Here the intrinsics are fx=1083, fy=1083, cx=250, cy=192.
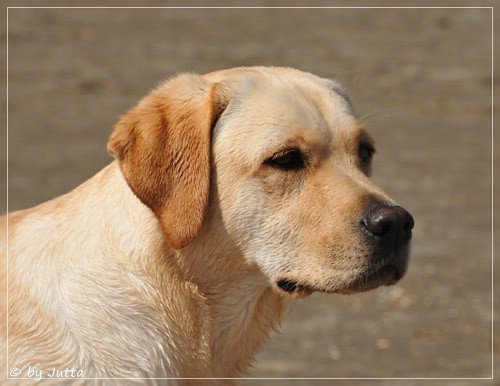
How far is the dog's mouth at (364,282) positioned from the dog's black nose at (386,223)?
0.11m

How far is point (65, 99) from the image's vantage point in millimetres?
14625

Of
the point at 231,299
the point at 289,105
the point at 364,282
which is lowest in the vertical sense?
the point at 231,299

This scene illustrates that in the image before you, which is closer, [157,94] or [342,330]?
[157,94]

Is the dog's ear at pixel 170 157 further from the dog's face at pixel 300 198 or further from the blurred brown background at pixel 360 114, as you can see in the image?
the blurred brown background at pixel 360 114

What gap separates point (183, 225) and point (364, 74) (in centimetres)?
1126

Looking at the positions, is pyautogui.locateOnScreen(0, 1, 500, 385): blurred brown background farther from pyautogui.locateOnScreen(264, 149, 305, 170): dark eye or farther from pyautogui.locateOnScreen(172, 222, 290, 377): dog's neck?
pyautogui.locateOnScreen(264, 149, 305, 170): dark eye

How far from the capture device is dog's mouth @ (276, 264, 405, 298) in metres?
4.31

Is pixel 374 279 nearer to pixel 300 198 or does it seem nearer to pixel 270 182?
pixel 300 198

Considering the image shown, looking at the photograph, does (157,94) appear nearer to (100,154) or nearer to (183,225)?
(183,225)

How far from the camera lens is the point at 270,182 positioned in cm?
444

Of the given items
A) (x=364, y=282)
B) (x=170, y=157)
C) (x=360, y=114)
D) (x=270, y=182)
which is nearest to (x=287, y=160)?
(x=270, y=182)

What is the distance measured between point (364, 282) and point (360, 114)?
29.9 ft

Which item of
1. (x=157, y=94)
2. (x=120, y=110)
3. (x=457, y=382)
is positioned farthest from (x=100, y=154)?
(x=157, y=94)

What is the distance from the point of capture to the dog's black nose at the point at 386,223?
14.0ft
